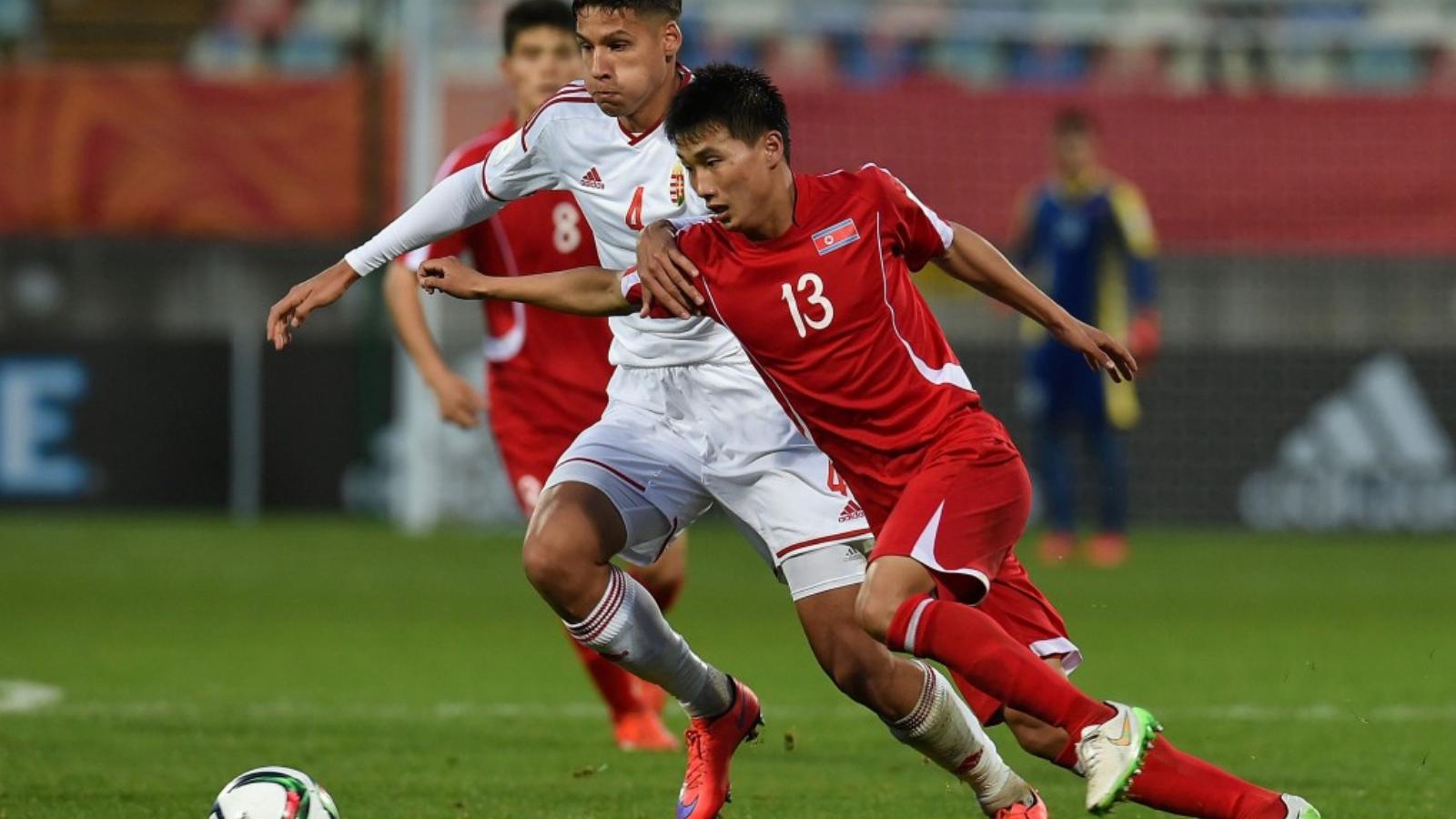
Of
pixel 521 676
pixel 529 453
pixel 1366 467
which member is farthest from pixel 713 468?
pixel 1366 467

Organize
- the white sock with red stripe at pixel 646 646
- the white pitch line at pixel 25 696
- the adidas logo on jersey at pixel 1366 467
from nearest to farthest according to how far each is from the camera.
Result: 1. the white sock with red stripe at pixel 646 646
2. the white pitch line at pixel 25 696
3. the adidas logo on jersey at pixel 1366 467

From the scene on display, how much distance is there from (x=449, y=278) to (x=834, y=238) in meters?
0.85

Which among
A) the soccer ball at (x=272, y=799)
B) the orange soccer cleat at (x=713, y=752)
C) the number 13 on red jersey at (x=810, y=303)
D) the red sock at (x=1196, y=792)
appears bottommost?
the orange soccer cleat at (x=713, y=752)

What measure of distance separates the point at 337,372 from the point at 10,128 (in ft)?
9.67

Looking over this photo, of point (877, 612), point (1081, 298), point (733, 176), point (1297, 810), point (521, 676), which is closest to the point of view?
point (1297, 810)

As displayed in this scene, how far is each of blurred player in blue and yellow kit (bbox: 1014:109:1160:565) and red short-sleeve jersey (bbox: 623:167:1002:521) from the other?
27.5ft

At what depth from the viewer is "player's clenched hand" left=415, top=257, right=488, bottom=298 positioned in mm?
5230

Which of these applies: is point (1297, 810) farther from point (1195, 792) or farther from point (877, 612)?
point (877, 612)

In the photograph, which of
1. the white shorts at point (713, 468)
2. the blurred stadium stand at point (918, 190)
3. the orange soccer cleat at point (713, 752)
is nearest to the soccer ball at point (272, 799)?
the orange soccer cleat at point (713, 752)

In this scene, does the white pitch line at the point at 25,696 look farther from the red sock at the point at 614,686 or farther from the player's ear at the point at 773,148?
the player's ear at the point at 773,148

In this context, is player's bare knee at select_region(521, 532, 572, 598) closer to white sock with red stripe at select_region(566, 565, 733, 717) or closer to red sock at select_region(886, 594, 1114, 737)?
white sock with red stripe at select_region(566, 565, 733, 717)

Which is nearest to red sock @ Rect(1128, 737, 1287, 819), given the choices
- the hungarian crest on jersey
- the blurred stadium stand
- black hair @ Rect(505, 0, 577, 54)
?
the hungarian crest on jersey

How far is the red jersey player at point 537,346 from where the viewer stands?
7.08 meters

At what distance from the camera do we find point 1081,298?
1369cm
